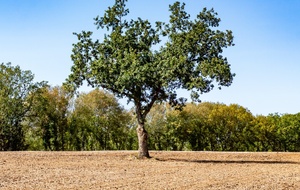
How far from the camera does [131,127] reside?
76.6m

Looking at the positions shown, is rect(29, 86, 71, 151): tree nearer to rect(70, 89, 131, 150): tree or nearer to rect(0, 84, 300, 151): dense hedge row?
rect(0, 84, 300, 151): dense hedge row

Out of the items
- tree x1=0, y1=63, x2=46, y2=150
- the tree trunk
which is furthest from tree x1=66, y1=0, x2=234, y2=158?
tree x1=0, y1=63, x2=46, y2=150

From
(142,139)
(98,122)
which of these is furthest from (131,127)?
(142,139)

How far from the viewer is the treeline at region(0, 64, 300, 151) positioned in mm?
67438

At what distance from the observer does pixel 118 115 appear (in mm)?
71312

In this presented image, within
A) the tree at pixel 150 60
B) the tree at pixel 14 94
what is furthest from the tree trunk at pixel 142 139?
the tree at pixel 14 94

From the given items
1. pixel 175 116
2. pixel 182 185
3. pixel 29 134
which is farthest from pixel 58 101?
pixel 182 185

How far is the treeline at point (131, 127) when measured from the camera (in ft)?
221

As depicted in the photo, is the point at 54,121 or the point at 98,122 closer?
the point at 54,121

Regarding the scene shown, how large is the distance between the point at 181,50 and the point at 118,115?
131 ft

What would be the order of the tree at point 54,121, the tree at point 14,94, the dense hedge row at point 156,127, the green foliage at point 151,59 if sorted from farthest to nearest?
the dense hedge row at point 156,127 → the tree at point 54,121 → the tree at point 14,94 → the green foliage at point 151,59

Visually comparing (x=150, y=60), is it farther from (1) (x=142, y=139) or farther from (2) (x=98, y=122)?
(2) (x=98, y=122)

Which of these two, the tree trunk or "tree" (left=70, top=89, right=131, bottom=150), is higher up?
"tree" (left=70, top=89, right=131, bottom=150)

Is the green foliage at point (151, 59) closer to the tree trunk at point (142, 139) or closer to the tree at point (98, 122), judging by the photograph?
the tree trunk at point (142, 139)
